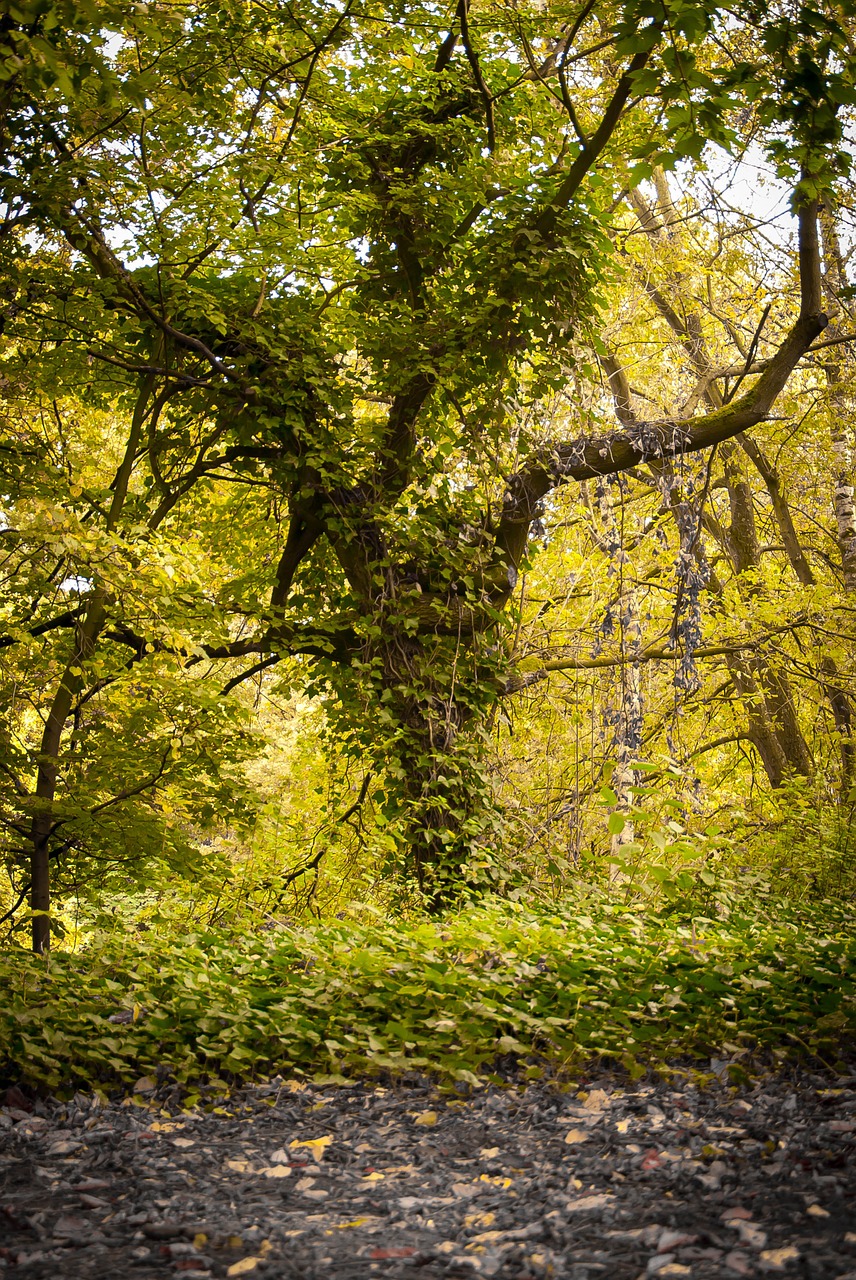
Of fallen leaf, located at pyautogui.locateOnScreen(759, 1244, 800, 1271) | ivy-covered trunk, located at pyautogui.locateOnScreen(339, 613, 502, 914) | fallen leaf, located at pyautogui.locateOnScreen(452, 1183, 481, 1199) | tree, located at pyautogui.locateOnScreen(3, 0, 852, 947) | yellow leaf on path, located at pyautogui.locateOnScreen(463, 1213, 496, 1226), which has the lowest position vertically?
fallen leaf, located at pyautogui.locateOnScreen(759, 1244, 800, 1271)

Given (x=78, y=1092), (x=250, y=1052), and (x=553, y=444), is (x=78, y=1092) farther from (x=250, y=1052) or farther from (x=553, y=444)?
(x=553, y=444)

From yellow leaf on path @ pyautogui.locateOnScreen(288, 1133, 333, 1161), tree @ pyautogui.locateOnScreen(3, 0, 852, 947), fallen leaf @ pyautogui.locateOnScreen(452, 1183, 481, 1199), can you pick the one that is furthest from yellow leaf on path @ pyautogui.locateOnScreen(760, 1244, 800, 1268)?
tree @ pyautogui.locateOnScreen(3, 0, 852, 947)

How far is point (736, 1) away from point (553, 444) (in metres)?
4.19

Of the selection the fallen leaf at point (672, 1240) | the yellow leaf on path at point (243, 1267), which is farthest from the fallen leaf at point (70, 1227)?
the fallen leaf at point (672, 1240)

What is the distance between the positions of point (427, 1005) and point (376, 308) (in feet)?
19.0

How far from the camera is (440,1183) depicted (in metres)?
2.81

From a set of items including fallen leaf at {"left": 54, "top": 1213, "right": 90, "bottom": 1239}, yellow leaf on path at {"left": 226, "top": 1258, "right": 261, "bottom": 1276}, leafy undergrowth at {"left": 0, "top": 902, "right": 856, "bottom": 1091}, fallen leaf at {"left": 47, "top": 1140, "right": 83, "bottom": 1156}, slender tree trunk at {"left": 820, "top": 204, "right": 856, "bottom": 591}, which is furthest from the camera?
slender tree trunk at {"left": 820, "top": 204, "right": 856, "bottom": 591}

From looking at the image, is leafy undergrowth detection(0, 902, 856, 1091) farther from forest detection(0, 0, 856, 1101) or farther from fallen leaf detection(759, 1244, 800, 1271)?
fallen leaf detection(759, 1244, 800, 1271)

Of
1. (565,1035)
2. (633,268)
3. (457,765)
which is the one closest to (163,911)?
(457,765)

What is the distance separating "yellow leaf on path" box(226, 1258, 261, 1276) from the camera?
7.17 feet

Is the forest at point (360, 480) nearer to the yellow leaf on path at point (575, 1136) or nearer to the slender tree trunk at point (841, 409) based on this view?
the slender tree trunk at point (841, 409)

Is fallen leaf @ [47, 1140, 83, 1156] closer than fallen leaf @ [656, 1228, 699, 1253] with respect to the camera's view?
No

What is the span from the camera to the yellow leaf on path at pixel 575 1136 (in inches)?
120

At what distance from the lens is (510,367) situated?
7.88m
